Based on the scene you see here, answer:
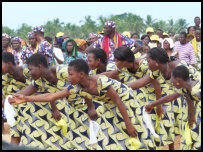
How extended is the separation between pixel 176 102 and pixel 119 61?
1.35 meters

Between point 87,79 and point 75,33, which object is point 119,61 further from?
point 75,33

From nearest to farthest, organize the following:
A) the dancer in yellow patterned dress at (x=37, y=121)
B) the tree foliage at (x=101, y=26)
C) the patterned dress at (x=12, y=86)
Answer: the dancer in yellow patterned dress at (x=37, y=121), the patterned dress at (x=12, y=86), the tree foliage at (x=101, y=26)

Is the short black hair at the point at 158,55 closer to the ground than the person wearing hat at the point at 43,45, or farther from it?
closer to the ground

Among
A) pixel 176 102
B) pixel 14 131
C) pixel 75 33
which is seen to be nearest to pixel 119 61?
pixel 176 102

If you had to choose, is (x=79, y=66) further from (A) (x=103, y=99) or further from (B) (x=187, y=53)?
(B) (x=187, y=53)

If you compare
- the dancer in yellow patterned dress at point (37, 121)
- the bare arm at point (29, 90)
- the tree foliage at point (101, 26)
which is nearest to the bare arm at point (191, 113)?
the dancer in yellow patterned dress at point (37, 121)

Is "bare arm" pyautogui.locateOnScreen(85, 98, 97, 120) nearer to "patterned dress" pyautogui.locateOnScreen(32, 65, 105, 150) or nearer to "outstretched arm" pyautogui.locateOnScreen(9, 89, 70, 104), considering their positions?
"patterned dress" pyautogui.locateOnScreen(32, 65, 105, 150)

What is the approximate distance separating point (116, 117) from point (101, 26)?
3936 cm

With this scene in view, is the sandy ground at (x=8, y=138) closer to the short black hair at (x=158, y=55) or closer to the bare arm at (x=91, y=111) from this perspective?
the short black hair at (x=158, y=55)

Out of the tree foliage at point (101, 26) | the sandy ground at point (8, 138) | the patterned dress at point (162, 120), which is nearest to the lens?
the patterned dress at point (162, 120)

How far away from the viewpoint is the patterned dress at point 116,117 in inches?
197

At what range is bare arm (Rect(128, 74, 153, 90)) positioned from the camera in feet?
18.6

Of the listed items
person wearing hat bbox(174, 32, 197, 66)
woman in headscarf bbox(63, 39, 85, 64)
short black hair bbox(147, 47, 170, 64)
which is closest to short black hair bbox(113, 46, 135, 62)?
short black hair bbox(147, 47, 170, 64)

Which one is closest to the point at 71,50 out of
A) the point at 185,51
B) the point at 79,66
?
the point at 185,51
